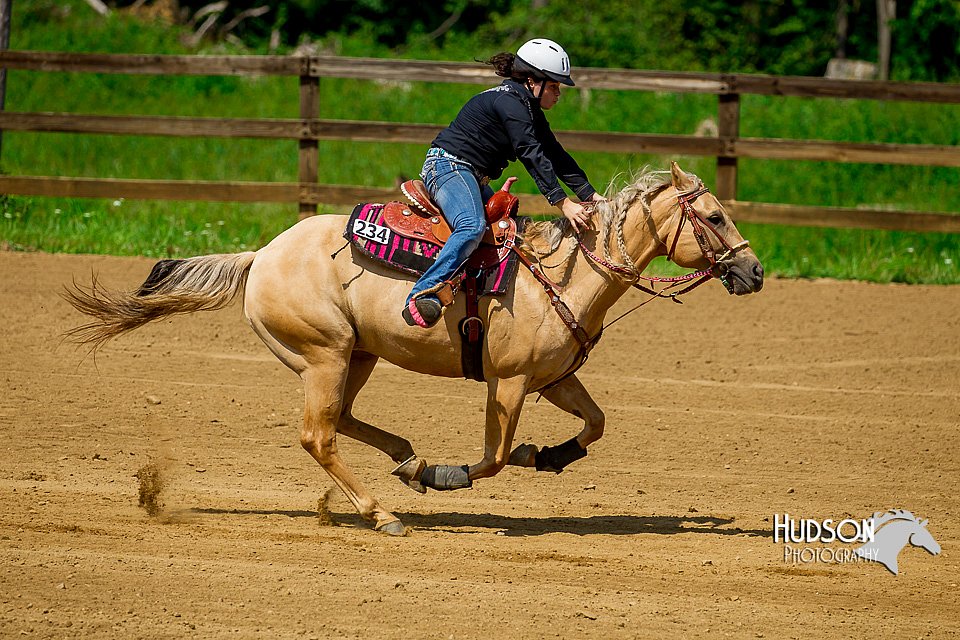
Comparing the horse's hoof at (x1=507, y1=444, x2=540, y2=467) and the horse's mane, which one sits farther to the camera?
the horse's hoof at (x1=507, y1=444, x2=540, y2=467)

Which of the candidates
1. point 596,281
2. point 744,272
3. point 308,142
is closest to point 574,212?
point 596,281

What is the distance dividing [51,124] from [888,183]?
11961 millimetres

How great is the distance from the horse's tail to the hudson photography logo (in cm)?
340

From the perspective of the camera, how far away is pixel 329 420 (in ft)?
21.5

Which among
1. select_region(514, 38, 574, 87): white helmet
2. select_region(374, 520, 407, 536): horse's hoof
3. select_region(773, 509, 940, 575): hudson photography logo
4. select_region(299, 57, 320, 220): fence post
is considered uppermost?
select_region(299, 57, 320, 220): fence post

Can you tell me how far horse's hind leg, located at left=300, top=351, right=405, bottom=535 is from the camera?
21.4ft

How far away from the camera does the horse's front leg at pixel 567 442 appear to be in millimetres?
6648

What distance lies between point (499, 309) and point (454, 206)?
1.99 ft

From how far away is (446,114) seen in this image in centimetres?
1902

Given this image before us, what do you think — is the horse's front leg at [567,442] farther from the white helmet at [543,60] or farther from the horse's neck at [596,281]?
the white helmet at [543,60]

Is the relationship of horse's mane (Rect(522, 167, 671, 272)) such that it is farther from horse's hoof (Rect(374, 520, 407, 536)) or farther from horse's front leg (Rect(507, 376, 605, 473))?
horse's hoof (Rect(374, 520, 407, 536))

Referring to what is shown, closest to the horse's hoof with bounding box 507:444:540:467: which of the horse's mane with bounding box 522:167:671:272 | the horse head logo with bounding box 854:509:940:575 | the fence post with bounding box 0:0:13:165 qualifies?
the horse's mane with bounding box 522:167:671:272

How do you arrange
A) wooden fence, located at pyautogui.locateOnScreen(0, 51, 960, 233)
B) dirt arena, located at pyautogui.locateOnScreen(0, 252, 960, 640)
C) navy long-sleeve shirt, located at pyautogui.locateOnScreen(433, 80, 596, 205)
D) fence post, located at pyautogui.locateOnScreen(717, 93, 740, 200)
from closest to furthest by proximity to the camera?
dirt arena, located at pyautogui.locateOnScreen(0, 252, 960, 640) → navy long-sleeve shirt, located at pyautogui.locateOnScreen(433, 80, 596, 205) → wooden fence, located at pyautogui.locateOnScreen(0, 51, 960, 233) → fence post, located at pyautogui.locateOnScreen(717, 93, 740, 200)

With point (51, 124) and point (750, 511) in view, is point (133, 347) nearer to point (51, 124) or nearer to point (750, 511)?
point (51, 124)
